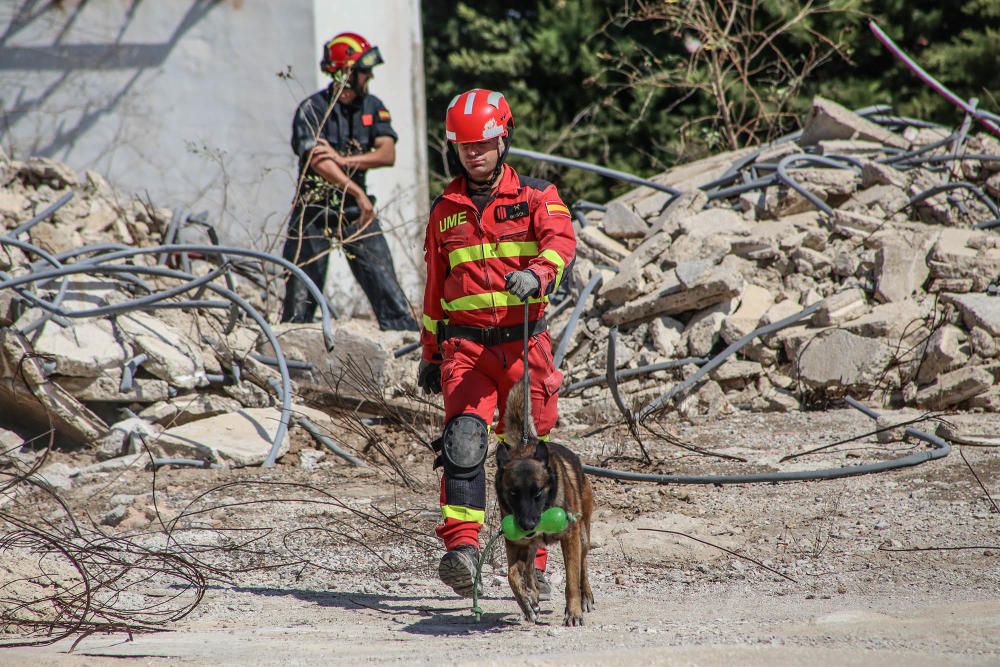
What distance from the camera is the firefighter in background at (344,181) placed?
813 centimetres

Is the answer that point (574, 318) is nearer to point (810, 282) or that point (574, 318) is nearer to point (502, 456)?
point (810, 282)

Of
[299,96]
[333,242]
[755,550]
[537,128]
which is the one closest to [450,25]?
[537,128]

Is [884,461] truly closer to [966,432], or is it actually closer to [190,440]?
[966,432]

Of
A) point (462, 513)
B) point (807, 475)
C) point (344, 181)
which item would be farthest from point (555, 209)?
point (344, 181)

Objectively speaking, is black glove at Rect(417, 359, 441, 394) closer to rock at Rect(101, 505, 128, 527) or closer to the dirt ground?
the dirt ground

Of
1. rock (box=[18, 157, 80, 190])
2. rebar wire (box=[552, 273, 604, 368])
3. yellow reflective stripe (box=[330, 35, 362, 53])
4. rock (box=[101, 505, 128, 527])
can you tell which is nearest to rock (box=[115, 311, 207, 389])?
rock (box=[101, 505, 128, 527])

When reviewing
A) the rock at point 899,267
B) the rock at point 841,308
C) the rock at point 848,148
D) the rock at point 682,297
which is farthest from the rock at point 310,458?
the rock at point 848,148

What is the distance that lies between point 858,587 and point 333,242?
15.8ft

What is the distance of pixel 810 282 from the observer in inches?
306

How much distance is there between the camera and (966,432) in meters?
5.98

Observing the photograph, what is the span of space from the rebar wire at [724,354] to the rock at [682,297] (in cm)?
39

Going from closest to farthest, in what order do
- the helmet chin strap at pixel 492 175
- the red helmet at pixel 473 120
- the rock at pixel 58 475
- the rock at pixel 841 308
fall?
the red helmet at pixel 473 120
the helmet chin strap at pixel 492 175
the rock at pixel 58 475
the rock at pixel 841 308

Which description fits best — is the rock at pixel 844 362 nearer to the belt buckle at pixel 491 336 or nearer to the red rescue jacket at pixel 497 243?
the red rescue jacket at pixel 497 243

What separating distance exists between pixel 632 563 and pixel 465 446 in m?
1.17
